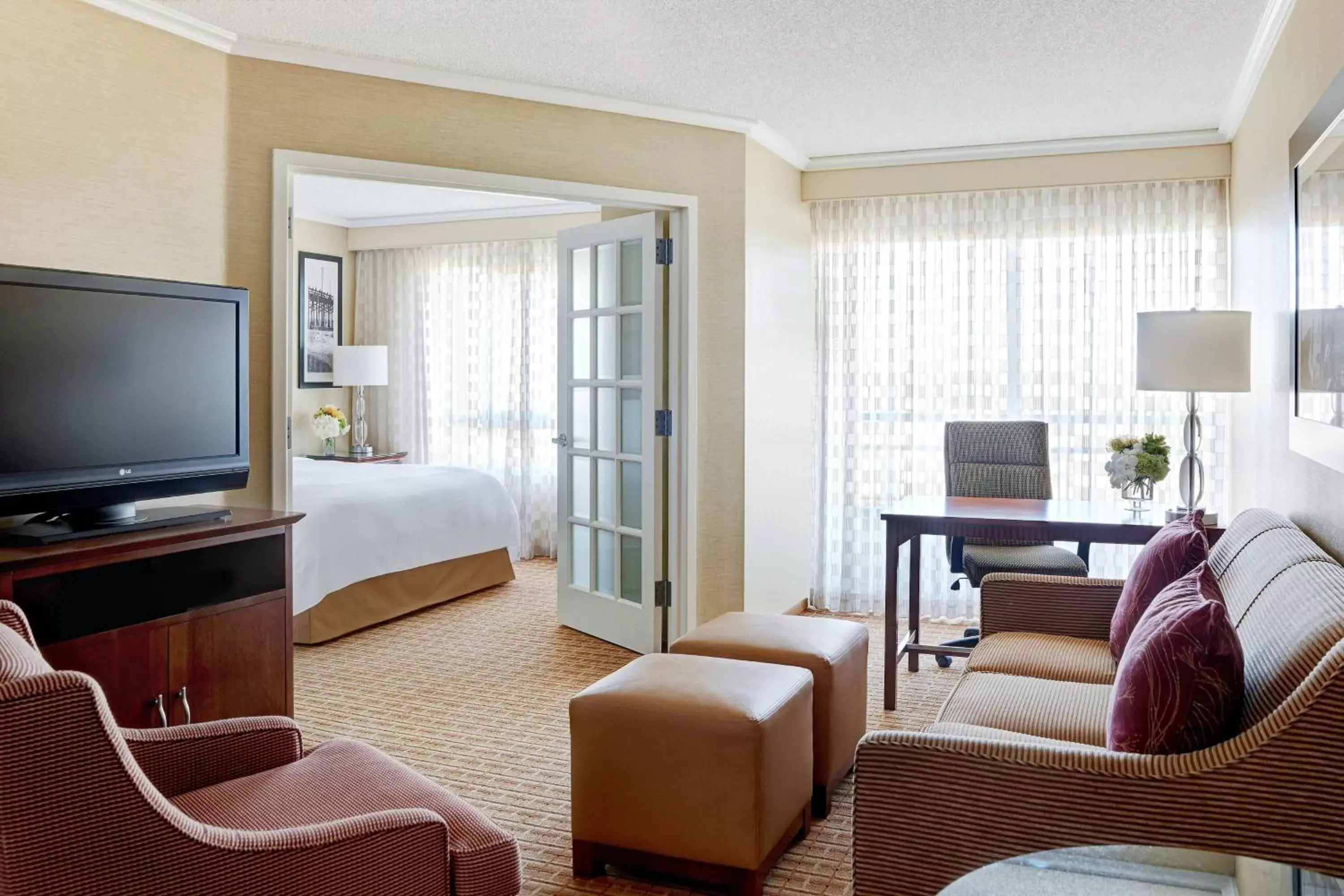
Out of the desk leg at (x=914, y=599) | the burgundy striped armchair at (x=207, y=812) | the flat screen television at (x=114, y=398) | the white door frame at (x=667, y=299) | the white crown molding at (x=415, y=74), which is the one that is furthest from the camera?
the desk leg at (x=914, y=599)

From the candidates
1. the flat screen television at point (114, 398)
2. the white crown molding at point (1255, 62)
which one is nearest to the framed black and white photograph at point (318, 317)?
the flat screen television at point (114, 398)

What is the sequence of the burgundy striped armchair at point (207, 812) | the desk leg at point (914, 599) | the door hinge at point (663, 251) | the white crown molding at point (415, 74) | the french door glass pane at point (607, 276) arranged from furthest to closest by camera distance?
the french door glass pane at point (607, 276), the door hinge at point (663, 251), the desk leg at point (914, 599), the white crown molding at point (415, 74), the burgundy striped armchair at point (207, 812)

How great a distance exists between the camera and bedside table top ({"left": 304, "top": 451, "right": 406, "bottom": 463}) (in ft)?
24.6

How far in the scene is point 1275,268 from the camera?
3438mm

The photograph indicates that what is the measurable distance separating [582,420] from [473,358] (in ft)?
8.88

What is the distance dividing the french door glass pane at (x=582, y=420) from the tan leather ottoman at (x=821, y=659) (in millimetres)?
1807

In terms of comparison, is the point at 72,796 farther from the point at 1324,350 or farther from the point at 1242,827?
the point at 1324,350

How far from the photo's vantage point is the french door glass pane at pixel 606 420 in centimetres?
493

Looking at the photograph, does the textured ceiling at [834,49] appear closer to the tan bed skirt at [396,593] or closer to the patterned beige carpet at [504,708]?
the patterned beige carpet at [504,708]

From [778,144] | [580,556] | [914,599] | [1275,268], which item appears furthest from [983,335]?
[580,556]

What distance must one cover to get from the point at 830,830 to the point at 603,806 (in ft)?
2.41

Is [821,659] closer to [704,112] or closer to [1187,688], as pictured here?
[1187,688]

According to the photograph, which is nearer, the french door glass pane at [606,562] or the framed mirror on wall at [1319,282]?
the framed mirror on wall at [1319,282]

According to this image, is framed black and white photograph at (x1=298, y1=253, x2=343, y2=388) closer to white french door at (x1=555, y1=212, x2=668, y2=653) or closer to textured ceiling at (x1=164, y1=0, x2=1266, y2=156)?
white french door at (x1=555, y1=212, x2=668, y2=653)
